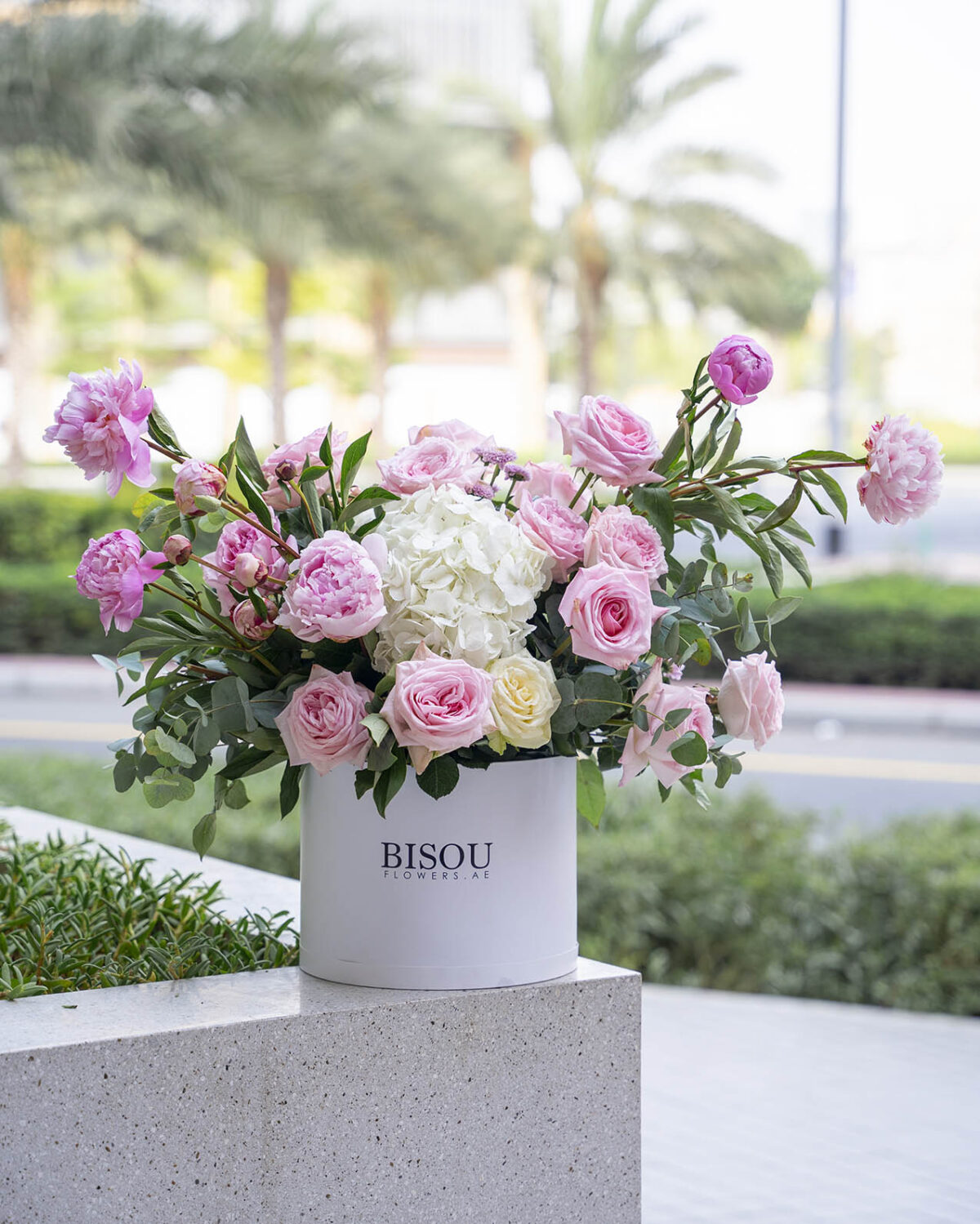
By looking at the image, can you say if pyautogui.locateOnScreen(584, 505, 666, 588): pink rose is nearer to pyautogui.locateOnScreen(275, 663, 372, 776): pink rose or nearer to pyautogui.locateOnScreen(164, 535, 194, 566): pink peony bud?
pyautogui.locateOnScreen(275, 663, 372, 776): pink rose

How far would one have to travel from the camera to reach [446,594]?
1.42 m

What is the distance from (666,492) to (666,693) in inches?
8.5

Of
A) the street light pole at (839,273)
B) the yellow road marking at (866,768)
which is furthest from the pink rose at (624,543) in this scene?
the street light pole at (839,273)

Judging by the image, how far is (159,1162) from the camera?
142cm

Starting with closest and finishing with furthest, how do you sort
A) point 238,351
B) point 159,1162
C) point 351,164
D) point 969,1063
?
1. point 159,1162
2. point 969,1063
3. point 351,164
4. point 238,351

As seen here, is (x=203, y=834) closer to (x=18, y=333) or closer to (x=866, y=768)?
(x=866, y=768)

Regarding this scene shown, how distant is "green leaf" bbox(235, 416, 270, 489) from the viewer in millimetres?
1488

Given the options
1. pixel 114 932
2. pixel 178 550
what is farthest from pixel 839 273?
pixel 178 550

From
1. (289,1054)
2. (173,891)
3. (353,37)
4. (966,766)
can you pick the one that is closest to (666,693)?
(289,1054)

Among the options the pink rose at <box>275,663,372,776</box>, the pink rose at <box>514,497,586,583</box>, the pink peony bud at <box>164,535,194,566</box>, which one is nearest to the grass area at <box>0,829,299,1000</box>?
the pink rose at <box>275,663,372,776</box>

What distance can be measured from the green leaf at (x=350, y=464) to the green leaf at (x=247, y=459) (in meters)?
0.09

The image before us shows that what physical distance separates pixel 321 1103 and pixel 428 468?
2.24 feet

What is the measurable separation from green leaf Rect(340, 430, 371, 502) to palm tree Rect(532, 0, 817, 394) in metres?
14.5

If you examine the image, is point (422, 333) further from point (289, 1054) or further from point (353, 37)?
point (289, 1054)
